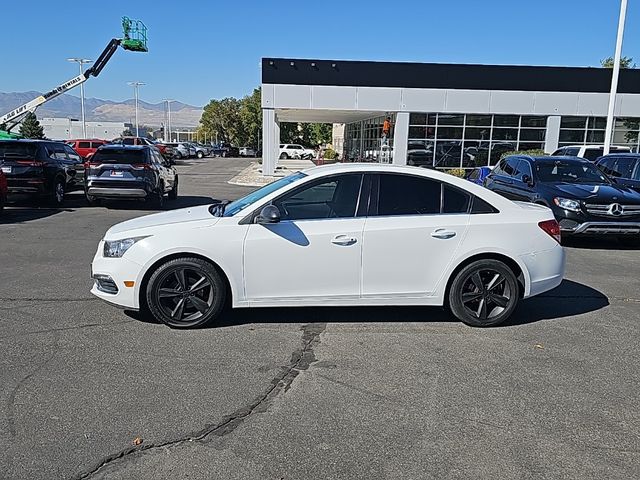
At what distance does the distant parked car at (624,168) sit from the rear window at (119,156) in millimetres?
11398

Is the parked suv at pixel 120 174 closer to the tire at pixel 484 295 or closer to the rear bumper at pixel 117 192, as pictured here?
the rear bumper at pixel 117 192

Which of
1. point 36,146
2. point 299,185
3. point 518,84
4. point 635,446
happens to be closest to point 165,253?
point 299,185

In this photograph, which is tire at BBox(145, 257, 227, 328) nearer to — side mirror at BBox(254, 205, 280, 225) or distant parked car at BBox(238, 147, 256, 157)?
side mirror at BBox(254, 205, 280, 225)

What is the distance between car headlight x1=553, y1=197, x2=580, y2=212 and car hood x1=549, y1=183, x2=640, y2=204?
0.09 meters

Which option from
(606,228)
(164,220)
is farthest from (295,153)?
(164,220)

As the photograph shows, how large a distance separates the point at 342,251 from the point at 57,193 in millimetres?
11960

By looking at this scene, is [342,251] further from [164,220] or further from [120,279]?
[120,279]

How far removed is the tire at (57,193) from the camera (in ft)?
48.6

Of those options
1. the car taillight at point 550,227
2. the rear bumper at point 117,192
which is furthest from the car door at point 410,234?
the rear bumper at point 117,192

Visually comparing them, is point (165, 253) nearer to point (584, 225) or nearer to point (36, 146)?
point (584, 225)

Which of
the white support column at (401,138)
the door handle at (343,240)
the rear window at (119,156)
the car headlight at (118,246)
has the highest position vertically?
the white support column at (401,138)

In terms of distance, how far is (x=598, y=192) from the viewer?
34.6ft

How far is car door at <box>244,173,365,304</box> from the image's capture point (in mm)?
5422

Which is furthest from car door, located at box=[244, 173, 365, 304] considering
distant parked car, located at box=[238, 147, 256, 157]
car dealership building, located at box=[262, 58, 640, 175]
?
distant parked car, located at box=[238, 147, 256, 157]
